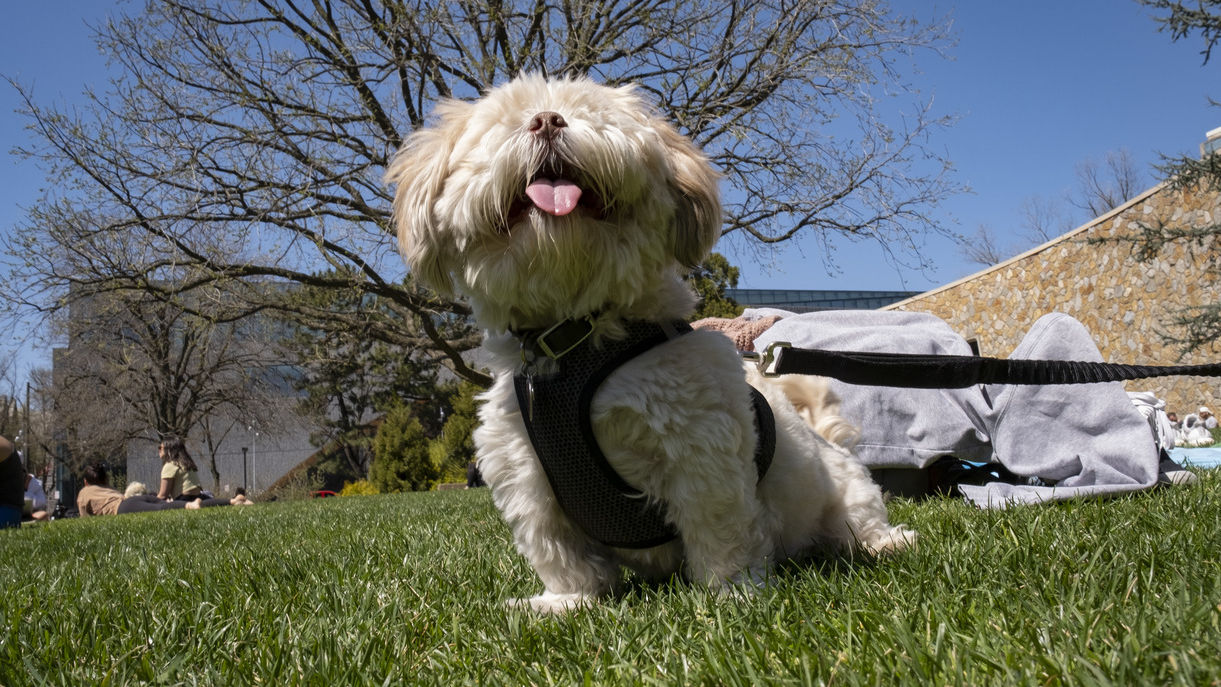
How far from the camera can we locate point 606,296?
2.32 meters

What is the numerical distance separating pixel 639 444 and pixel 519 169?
0.82 m

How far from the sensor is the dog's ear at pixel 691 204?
95.0 inches

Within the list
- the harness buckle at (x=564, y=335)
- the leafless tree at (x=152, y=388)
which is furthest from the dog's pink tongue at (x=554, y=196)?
the leafless tree at (x=152, y=388)

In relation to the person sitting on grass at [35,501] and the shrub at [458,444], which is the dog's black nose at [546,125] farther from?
the shrub at [458,444]

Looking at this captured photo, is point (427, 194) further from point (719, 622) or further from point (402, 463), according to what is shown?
point (402, 463)

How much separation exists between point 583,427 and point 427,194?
33.7 inches

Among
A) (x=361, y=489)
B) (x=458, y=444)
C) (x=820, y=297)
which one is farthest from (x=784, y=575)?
(x=820, y=297)

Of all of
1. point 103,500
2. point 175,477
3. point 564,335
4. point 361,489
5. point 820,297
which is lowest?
point 361,489

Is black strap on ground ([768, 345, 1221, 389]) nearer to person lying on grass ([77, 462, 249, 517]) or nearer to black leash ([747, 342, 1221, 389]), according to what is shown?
black leash ([747, 342, 1221, 389])

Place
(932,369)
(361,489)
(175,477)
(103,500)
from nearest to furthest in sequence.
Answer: (932,369) < (103,500) < (175,477) < (361,489)

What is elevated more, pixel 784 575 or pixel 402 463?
pixel 402 463

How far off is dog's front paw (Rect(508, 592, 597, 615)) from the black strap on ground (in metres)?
1.14

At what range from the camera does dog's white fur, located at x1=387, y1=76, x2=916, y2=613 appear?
2.20 metres

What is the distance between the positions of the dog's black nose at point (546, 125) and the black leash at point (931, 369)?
1244 mm
